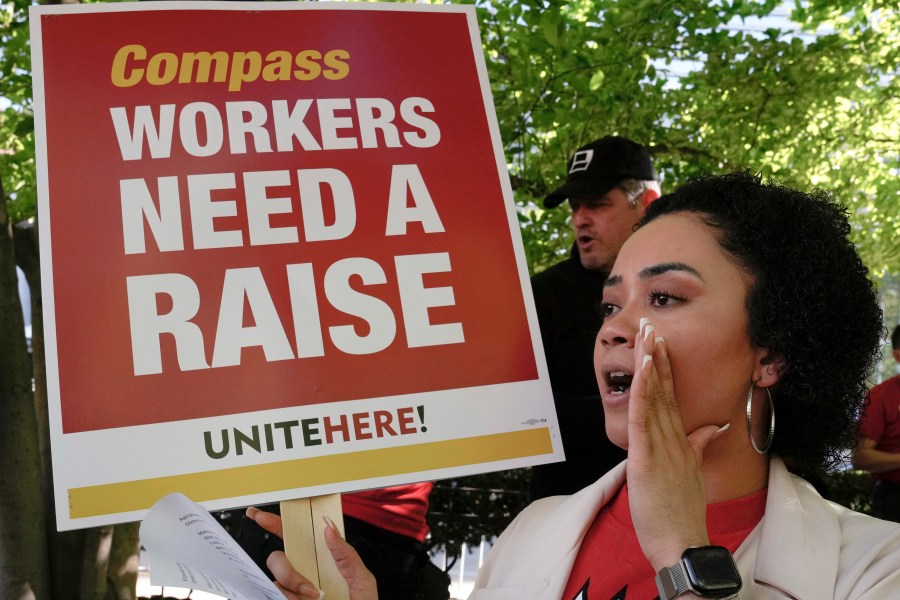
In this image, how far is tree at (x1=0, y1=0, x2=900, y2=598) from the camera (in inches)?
171

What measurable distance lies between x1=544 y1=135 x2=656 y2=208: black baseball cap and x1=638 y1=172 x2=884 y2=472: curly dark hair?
169cm

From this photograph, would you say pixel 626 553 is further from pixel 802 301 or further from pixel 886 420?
pixel 886 420

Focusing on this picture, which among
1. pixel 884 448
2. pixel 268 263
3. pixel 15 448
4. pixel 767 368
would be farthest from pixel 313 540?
pixel 884 448

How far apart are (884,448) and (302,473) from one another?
200 inches

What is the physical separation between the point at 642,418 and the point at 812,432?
0.51 m

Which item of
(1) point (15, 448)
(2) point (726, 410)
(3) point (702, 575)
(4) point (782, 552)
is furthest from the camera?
(1) point (15, 448)

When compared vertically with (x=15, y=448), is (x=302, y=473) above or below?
below

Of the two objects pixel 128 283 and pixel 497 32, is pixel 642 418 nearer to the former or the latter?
pixel 128 283

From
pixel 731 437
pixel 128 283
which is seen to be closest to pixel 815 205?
pixel 731 437

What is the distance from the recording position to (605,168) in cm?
376

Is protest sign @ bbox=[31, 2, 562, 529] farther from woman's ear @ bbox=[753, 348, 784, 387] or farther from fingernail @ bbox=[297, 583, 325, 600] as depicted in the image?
woman's ear @ bbox=[753, 348, 784, 387]

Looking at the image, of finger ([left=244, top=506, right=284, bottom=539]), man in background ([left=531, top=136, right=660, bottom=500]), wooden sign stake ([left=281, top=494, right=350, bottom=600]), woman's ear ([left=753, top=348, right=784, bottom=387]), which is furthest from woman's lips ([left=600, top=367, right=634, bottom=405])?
man in background ([left=531, top=136, right=660, bottom=500])

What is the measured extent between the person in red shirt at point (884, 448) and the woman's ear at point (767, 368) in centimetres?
442

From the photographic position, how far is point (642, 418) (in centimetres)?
165
